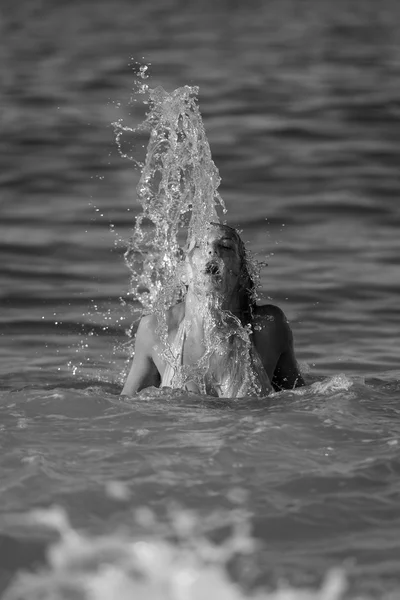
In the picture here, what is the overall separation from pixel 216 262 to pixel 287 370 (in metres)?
0.75

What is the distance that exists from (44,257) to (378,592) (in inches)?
259

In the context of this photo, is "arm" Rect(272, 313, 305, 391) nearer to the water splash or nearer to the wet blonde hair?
the wet blonde hair

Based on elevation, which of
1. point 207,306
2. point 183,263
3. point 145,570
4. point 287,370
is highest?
point 183,263

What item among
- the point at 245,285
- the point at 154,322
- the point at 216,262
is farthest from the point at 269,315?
the point at 154,322

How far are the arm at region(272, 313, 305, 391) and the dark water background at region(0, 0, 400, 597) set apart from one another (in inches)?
7.4

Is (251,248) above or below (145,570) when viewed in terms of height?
above

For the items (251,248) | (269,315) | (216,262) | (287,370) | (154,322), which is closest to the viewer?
(216,262)

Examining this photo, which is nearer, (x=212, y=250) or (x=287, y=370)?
(x=212, y=250)

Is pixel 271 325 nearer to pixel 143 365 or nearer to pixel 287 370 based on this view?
pixel 287 370

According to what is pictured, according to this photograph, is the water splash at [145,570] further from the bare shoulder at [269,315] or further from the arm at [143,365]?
the bare shoulder at [269,315]

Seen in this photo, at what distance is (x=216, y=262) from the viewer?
19.2 feet

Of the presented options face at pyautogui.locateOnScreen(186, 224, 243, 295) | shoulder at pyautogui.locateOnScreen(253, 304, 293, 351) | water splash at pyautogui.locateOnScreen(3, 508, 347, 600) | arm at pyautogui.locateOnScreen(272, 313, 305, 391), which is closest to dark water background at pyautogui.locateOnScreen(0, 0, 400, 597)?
water splash at pyautogui.locateOnScreen(3, 508, 347, 600)

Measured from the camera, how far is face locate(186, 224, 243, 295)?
19.2 ft

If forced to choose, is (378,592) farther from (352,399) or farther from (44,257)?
(44,257)
